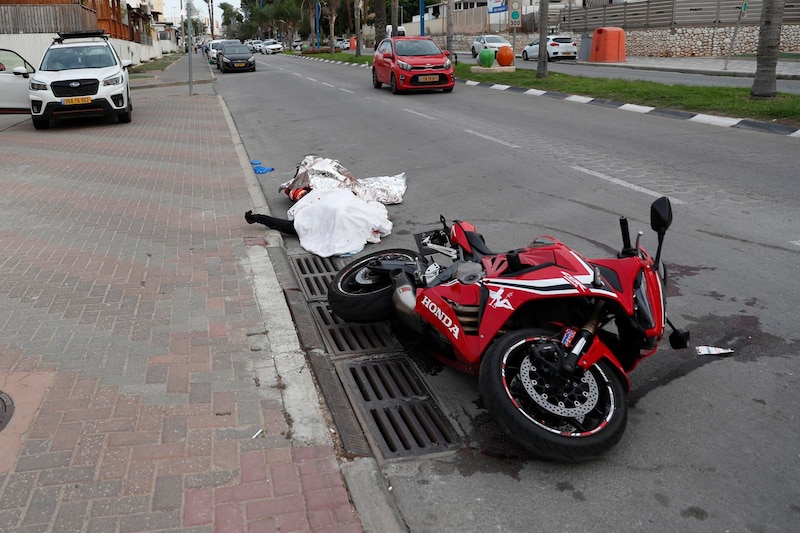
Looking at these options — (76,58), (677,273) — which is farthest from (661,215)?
(76,58)

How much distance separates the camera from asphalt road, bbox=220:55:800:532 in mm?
3094

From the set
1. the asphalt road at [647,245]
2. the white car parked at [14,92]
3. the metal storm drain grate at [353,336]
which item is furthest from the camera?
the white car parked at [14,92]

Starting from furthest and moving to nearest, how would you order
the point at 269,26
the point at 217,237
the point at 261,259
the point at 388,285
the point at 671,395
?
1. the point at 269,26
2. the point at 217,237
3. the point at 261,259
4. the point at 388,285
5. the point at 671,395

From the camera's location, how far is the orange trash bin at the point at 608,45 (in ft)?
117

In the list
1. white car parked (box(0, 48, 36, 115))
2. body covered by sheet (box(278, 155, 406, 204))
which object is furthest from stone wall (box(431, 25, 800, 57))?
body covered by sheet (box(278, 155, 406, 204))

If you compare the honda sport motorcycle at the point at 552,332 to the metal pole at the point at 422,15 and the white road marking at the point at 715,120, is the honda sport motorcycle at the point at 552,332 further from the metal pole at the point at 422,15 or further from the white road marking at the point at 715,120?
the metal pole at the point at 422,15

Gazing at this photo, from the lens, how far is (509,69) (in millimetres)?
26828

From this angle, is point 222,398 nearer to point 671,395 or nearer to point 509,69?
point 671,395

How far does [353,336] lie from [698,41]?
3877cm

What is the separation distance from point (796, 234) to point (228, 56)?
34434mm

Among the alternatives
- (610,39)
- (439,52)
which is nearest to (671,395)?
(439,52)

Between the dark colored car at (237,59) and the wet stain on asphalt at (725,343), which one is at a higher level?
the dark colored car at (237,59)

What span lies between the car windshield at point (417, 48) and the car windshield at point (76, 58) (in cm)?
860

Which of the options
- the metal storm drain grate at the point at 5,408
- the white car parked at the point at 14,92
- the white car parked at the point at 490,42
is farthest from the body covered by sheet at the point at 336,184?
the white car parked at the point at 490,42
